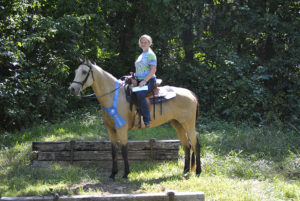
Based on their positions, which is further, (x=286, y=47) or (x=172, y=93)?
(x=286, y=47)

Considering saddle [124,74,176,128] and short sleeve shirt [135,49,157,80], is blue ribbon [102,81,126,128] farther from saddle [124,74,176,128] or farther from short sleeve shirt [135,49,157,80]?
short sleeve shirt [135,49,157,80]

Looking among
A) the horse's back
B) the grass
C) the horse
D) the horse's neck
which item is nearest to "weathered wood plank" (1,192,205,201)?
the grass

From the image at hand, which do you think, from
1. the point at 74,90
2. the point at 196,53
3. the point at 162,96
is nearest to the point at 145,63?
the point at 162,96

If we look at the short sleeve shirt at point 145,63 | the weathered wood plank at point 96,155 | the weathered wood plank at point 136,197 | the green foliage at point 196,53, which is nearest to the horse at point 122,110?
the short sleeve shirt at point 145,63

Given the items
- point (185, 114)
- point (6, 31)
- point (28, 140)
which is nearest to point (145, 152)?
point (185, 114)

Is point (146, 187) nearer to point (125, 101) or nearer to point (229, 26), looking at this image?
point (125, 101)

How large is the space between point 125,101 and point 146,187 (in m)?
1.71

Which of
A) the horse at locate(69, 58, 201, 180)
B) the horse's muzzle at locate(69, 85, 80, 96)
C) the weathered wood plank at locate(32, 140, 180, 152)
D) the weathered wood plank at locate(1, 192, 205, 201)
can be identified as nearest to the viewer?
the weathered wood plank at locate(1, 192, 205, 201)

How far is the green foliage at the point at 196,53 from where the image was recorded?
9352mm

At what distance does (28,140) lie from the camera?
8.10m

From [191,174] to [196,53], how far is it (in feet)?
23.0

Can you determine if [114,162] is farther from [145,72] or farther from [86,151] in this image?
[145,72]

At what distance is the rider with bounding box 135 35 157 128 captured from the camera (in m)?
5.72

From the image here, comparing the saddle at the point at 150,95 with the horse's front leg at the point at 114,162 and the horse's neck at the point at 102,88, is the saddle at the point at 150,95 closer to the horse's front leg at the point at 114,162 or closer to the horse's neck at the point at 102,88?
the horse's neck at the point at 102,88
